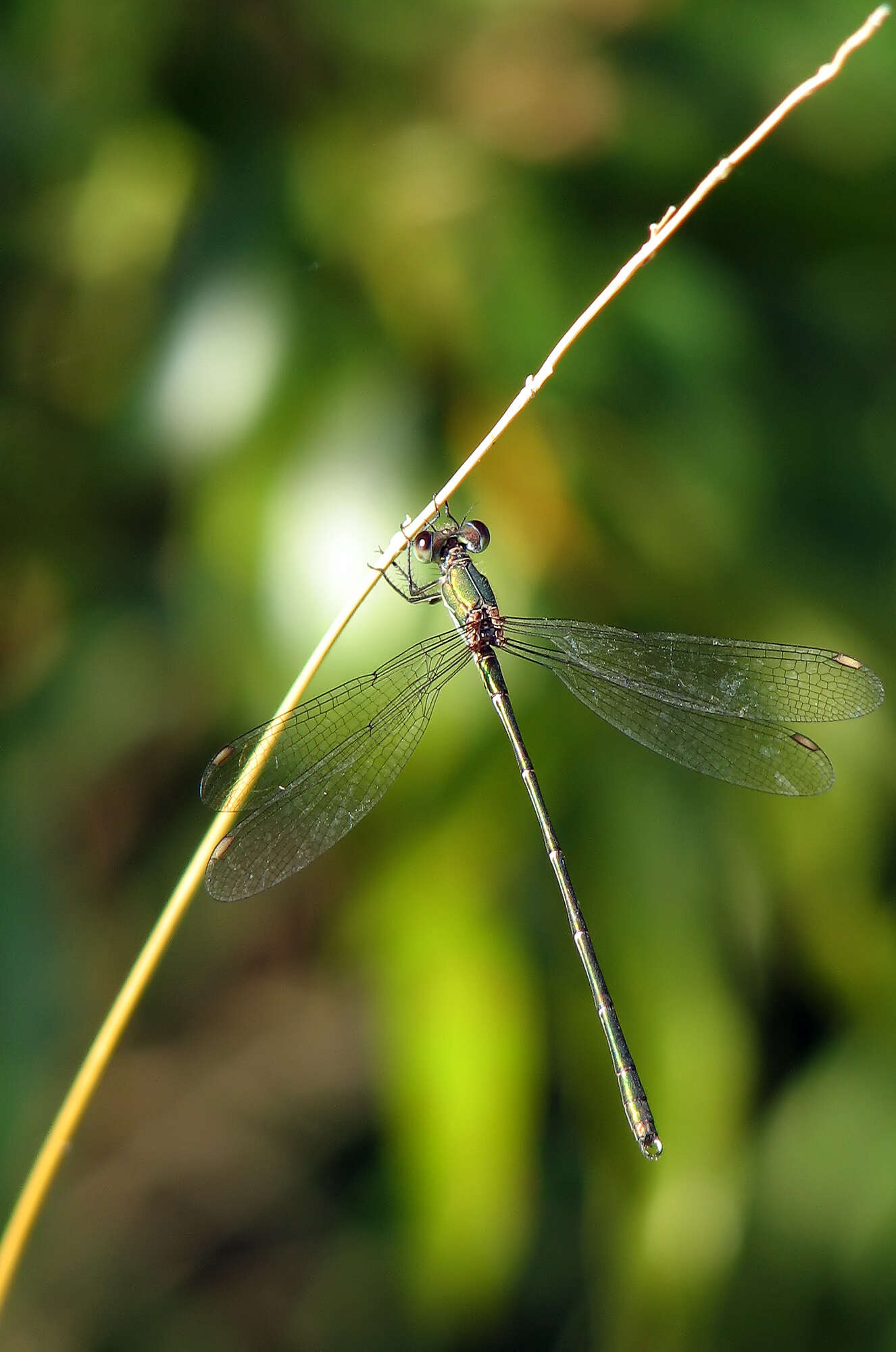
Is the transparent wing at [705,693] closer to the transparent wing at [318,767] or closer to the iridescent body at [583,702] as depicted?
the iridescent body at [583,702]

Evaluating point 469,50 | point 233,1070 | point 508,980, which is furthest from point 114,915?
point 469,50

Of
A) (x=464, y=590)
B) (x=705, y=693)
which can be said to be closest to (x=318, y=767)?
(x=464, y=590)

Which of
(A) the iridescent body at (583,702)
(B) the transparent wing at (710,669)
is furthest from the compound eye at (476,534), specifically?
(B) the transparent wing at (710,669)

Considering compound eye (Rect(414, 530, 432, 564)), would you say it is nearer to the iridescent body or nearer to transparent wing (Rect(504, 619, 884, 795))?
the iridescent body

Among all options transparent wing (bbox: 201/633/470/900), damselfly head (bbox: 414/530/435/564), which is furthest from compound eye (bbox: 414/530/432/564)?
transparent wing (bbox: 201/633/470/900)

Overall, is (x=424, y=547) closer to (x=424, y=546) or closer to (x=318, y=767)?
(x=424, y=546)
